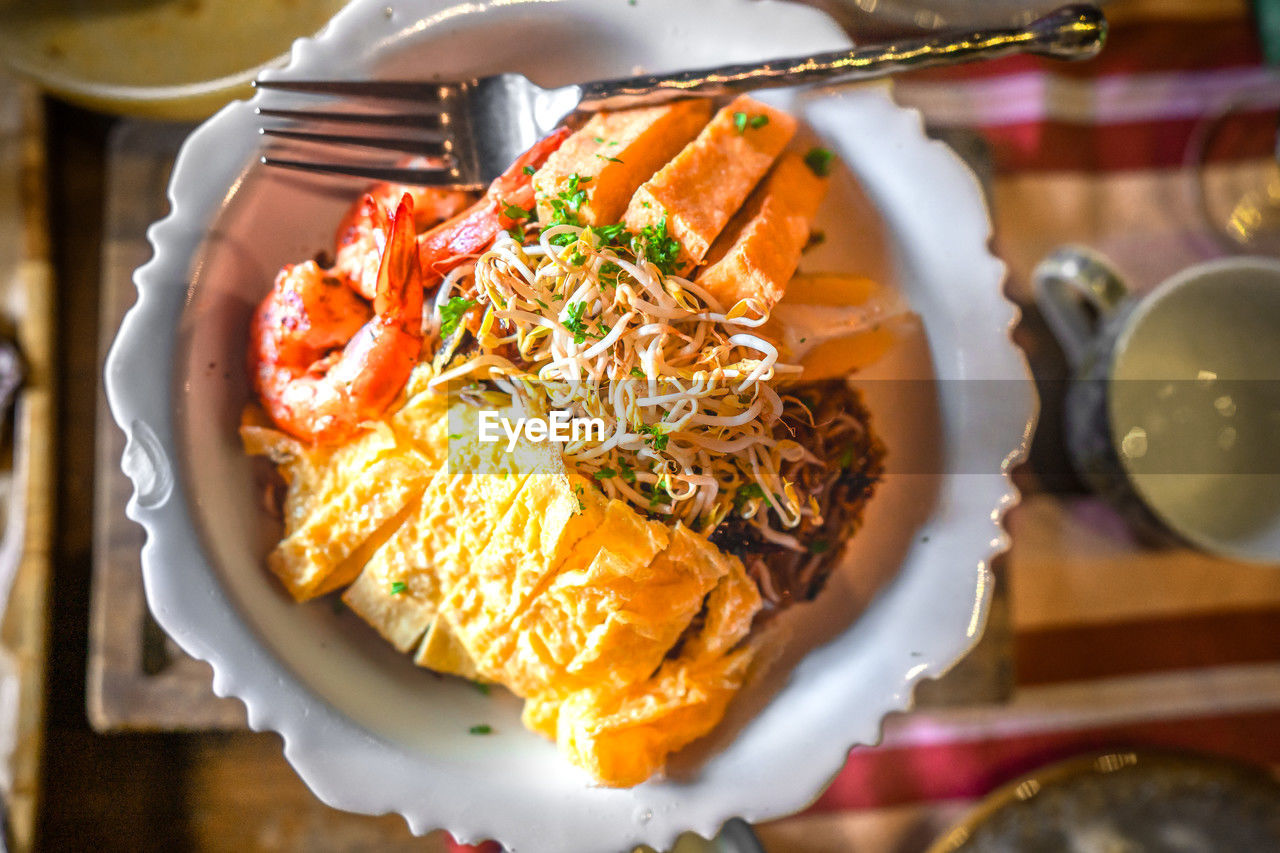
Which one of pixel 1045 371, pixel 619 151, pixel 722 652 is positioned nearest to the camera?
pixel 619 151

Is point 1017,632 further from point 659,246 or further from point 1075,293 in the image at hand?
point 659,246

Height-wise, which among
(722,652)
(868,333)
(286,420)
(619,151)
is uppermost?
(619,151)

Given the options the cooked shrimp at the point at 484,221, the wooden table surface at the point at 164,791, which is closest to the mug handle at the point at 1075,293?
the cooked shrimp at the point at 484,221

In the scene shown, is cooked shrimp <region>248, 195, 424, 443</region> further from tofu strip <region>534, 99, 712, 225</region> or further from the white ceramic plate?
tofu strip <region>534, 99, 712, 225</region>

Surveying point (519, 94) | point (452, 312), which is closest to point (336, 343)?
point (452, 312)

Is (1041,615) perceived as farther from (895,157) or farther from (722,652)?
(895,157)

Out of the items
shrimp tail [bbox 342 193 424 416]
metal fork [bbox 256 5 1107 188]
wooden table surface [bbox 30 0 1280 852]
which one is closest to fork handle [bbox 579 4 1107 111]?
metal fork [bbox 256 5 1107 188]

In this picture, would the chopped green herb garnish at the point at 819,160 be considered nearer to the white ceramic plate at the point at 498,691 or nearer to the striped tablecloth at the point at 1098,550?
the white ceramic plate at the point at 498,691

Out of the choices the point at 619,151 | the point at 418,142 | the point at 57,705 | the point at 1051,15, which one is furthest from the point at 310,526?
the point at 1051,15
